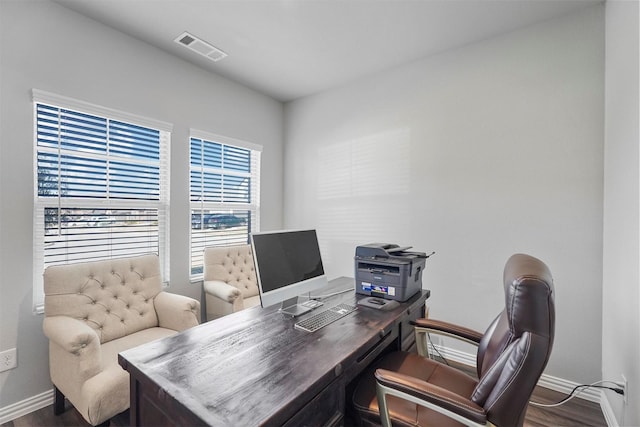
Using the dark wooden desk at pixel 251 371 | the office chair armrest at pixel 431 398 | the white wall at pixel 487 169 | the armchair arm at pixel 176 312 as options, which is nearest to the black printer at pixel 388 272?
the dark wooden desk at pixel 251 371

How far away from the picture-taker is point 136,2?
2.06m

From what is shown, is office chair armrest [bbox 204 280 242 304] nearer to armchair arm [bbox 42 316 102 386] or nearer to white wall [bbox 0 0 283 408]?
white wall [bbox 0 0 283 408]

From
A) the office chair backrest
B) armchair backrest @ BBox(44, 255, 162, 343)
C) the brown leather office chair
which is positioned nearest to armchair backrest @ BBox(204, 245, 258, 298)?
armchair backrest @ BBox(44, 255, 162, 343)

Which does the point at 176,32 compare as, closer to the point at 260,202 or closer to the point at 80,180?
the point at 80,180

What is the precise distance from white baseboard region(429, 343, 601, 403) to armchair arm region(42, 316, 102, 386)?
8.36 feet

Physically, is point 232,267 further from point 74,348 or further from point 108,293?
point 74,348

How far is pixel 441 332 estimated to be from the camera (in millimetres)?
1609

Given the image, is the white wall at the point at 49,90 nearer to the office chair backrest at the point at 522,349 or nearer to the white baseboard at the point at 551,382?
the white baseboard at the point at 551,382

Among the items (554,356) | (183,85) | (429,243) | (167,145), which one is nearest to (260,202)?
(167,145)

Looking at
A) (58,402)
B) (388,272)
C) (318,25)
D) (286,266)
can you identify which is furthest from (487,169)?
(58,402)

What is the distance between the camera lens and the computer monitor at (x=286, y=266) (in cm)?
149

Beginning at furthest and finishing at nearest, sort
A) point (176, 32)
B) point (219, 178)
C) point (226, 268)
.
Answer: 1. point (219, 178)
2. point (226, 268)
3. point (176, 32)

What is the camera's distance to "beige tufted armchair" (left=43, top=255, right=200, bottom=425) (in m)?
1.57

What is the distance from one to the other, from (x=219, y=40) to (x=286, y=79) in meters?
0.91
